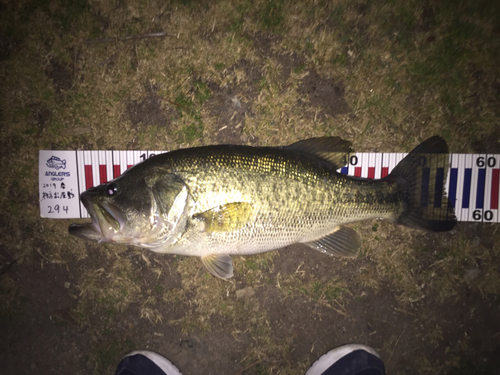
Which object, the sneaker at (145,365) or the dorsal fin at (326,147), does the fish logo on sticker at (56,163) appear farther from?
the dorsal fin at (326,147)

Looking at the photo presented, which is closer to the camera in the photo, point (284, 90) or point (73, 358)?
point (284, 90)

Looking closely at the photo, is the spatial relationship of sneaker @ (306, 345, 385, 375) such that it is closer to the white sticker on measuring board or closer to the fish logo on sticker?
the white sticker on measuring board

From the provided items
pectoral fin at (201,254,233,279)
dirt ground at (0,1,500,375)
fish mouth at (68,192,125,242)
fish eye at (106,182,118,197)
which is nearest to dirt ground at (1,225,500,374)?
dirt ground at (0,1,500,375)

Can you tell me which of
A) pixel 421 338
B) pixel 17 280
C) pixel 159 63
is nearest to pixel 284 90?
pixel 159 63

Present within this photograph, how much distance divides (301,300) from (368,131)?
6.18ft

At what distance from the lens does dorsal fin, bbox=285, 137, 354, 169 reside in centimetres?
239

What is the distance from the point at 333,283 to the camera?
2.89 meters

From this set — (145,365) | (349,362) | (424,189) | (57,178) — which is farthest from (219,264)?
(424,189)

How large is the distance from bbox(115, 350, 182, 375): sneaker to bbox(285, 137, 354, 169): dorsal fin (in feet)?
8.39

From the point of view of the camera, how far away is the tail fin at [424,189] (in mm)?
2453

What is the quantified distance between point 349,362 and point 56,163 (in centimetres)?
359

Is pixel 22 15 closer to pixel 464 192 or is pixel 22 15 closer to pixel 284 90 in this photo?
pixel 284 90

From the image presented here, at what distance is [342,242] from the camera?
8.34 ft

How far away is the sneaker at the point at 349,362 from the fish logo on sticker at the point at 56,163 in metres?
3.30
